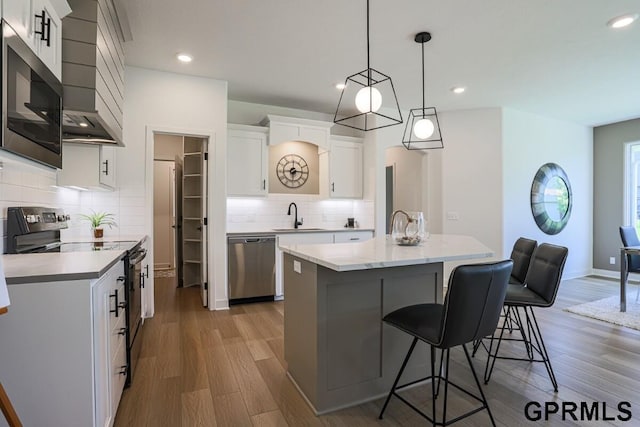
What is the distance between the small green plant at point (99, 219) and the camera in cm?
336

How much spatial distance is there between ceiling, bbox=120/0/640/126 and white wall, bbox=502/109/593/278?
0.75m

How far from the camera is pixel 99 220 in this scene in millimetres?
3414

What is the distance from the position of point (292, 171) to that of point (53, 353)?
4017 millimetres

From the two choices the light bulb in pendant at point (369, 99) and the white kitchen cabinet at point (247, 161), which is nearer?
the light bulb in pendant at point (369, 99)

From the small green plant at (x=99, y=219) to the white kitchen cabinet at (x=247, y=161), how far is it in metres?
1.36

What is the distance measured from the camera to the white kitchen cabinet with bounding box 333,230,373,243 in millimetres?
4795

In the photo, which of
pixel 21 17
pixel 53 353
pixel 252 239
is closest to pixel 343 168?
pixel 252 239

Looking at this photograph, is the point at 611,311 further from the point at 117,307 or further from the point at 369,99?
the point at 117,307

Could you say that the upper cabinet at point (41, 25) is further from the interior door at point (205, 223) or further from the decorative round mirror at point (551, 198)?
the decorative round mirror at point (551, 198)

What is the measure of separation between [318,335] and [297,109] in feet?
13.1

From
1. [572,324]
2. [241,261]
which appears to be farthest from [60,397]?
[572,324]

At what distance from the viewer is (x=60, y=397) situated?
1389 millimetres

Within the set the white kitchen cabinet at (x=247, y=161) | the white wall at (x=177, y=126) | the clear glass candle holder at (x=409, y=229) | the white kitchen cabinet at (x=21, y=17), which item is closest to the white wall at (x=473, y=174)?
the white kitchen cabinet at (x=247, y=161)

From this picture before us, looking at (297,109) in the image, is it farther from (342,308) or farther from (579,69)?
(342,308)
